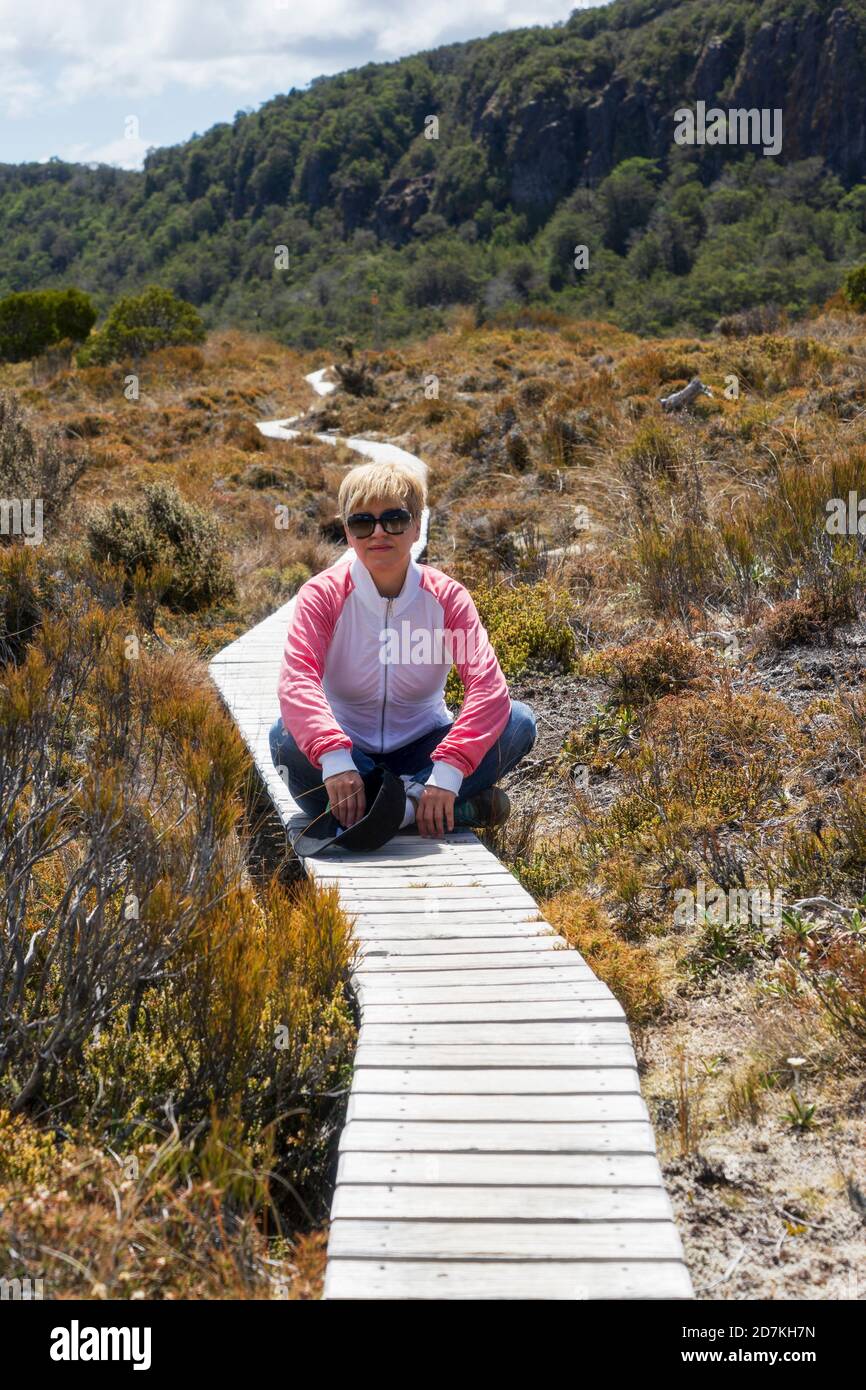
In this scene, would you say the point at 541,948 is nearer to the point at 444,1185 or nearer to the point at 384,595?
the point at 444,1185

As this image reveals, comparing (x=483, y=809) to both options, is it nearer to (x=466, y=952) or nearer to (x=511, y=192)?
(x=466, y=952)

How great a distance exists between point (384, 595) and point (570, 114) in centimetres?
8580

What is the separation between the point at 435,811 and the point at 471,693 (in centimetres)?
43

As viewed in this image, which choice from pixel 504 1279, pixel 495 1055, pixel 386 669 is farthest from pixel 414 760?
pixel 504 1279

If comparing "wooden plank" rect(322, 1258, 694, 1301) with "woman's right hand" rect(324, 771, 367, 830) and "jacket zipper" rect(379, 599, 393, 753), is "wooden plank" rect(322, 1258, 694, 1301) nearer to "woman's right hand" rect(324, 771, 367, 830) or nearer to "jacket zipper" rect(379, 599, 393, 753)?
"woman's right hand" rect(324, 771, 367, 830)

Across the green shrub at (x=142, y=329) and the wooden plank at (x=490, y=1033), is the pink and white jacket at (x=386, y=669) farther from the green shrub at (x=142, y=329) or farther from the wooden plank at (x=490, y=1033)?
the green shrub at (x=142, y=329)

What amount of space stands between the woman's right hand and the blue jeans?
32 centimetres

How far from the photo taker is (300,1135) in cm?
266

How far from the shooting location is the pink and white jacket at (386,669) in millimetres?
3900

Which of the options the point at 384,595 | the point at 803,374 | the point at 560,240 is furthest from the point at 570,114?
the point at 384,595

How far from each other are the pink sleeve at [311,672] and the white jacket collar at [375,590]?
8 cm

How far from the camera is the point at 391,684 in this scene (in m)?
4.18

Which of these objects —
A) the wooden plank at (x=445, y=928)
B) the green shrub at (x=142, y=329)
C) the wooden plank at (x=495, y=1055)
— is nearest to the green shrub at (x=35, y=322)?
the green shrub at (x=142, y=329)

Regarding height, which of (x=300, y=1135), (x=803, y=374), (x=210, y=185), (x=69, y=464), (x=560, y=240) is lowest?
(x=300, y=1135)
